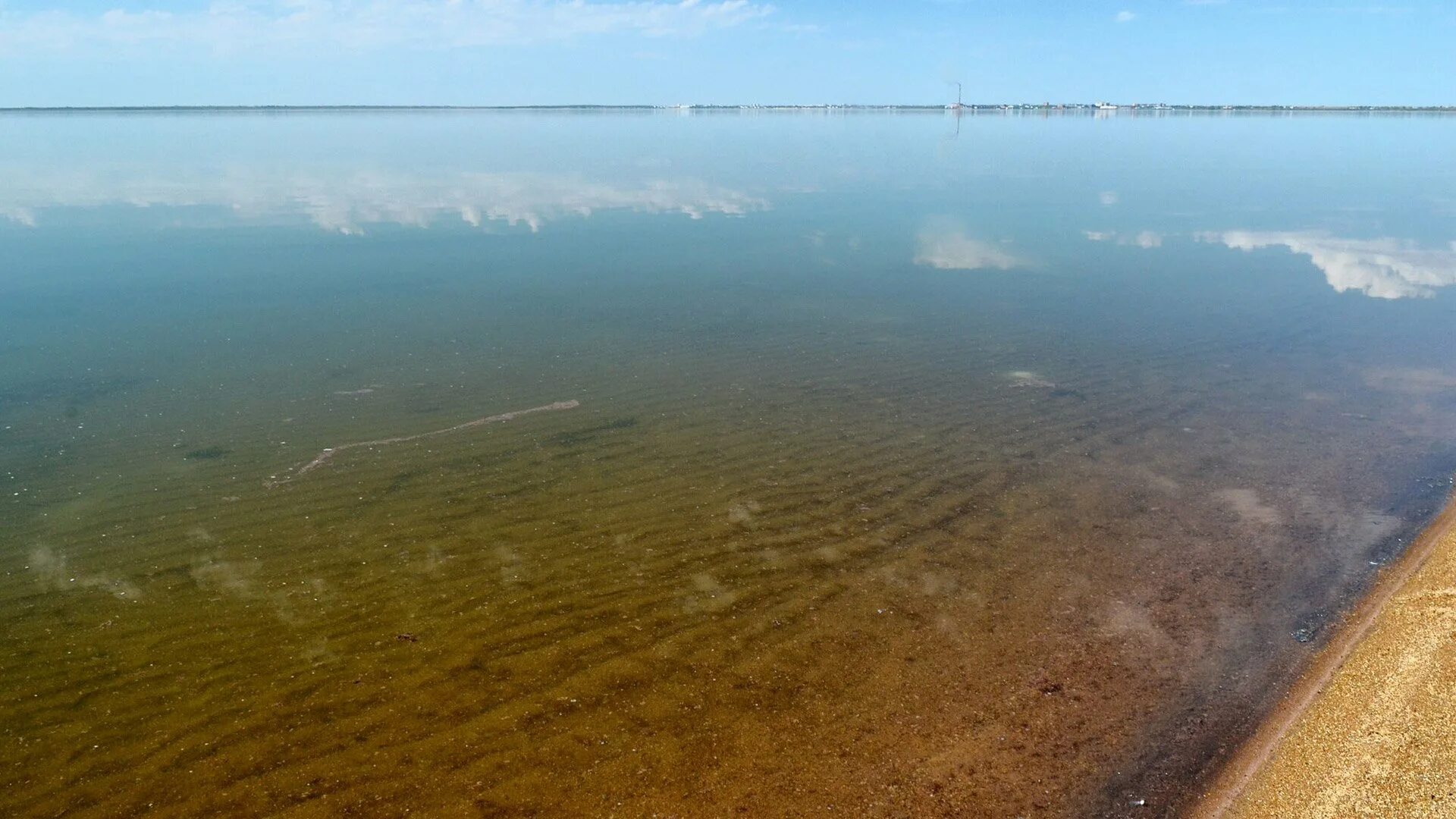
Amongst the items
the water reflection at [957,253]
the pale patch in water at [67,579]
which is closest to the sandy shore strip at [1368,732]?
the pale patch in water at [67,579]

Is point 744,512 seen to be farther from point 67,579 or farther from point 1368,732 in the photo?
point 67,579

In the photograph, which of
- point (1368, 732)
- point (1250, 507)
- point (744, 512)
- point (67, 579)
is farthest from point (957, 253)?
point (67, 579)

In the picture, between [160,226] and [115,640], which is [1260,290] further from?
[160,226]

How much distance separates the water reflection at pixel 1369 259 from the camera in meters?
25.6

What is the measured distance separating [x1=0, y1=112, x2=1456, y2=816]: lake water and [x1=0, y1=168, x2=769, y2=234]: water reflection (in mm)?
10772

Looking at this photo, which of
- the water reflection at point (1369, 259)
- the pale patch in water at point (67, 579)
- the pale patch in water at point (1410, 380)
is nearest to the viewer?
the pale patch in water at point (67, 579)

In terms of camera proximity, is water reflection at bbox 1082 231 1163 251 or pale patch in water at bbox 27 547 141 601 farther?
water reflection at bbox 1082 231 1163 251

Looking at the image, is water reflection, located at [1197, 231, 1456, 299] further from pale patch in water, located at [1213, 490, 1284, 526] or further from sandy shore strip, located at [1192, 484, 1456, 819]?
sandy shore strip, located at [1192, 484, 1456, 819]

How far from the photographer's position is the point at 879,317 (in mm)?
21672

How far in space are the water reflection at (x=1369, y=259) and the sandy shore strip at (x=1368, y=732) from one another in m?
21.2

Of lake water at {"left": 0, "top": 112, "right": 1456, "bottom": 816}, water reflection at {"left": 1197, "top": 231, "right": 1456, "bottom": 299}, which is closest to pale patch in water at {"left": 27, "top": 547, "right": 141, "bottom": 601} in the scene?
lake water at {"left": 0, "top": 112, "right": 1456, "bottom": 816}

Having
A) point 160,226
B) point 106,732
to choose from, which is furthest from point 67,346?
point 160,226

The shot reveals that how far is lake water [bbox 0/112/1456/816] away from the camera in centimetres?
746

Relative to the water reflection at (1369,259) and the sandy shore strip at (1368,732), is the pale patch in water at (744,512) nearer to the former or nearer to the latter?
the sandy shore strip at (1368,732)
